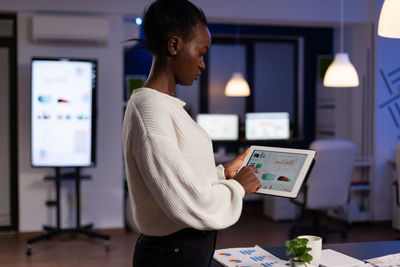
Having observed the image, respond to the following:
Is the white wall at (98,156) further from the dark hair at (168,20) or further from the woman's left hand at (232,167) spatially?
the dark hair at (168,20)

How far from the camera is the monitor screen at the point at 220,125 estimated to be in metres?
6.76

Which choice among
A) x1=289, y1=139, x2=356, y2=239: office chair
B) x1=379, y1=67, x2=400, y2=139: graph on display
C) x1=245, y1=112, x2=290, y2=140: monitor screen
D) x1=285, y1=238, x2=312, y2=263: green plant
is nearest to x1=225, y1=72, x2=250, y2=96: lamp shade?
x1=245, y1=112, x2=290, y2=140: monitor screen

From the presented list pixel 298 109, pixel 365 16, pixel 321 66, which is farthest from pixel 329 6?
pixel 298 109

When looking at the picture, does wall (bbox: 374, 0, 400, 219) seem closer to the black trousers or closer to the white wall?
the white wall

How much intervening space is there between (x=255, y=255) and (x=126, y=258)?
302 cm

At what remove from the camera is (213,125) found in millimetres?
6770

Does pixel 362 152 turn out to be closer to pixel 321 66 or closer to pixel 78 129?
pixel 321 66

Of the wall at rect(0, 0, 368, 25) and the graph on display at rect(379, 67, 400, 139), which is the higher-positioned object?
the wall at rect(0, 0, 368, 25)

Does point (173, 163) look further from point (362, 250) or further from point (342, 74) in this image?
point (342, 74)

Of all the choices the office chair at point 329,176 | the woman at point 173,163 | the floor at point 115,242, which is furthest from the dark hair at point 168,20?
the office chair at point 329,176

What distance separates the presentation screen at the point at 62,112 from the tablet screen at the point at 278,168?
360cm

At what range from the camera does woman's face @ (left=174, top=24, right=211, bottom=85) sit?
53.9 inches

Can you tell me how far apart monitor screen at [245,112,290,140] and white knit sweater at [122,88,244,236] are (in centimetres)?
554

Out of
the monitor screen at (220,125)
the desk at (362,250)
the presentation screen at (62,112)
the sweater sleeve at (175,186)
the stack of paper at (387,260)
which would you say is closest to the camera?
the sweater sleeve at (175,186)
